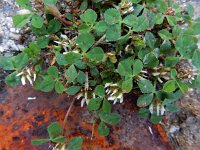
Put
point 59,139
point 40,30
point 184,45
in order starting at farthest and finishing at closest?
point 40,30, point 184,45, point 59,139

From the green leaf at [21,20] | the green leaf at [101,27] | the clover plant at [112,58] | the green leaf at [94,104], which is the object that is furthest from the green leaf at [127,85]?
the green leaf at [21,20]

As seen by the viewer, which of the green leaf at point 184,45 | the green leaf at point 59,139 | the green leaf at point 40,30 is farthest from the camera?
the green leaf at point 40,30

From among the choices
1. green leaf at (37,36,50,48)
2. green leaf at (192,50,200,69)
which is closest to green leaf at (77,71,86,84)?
green leaf at (37,36,50,48)

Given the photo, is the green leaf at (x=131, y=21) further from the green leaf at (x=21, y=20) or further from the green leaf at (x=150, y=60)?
Result: the green leaf at (x=21, y=20)

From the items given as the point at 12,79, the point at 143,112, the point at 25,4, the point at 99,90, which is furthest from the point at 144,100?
the point at 25,4

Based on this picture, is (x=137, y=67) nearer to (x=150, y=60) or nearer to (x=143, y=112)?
(x=150, y=60)

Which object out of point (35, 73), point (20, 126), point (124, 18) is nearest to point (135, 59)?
point (124, 18)
